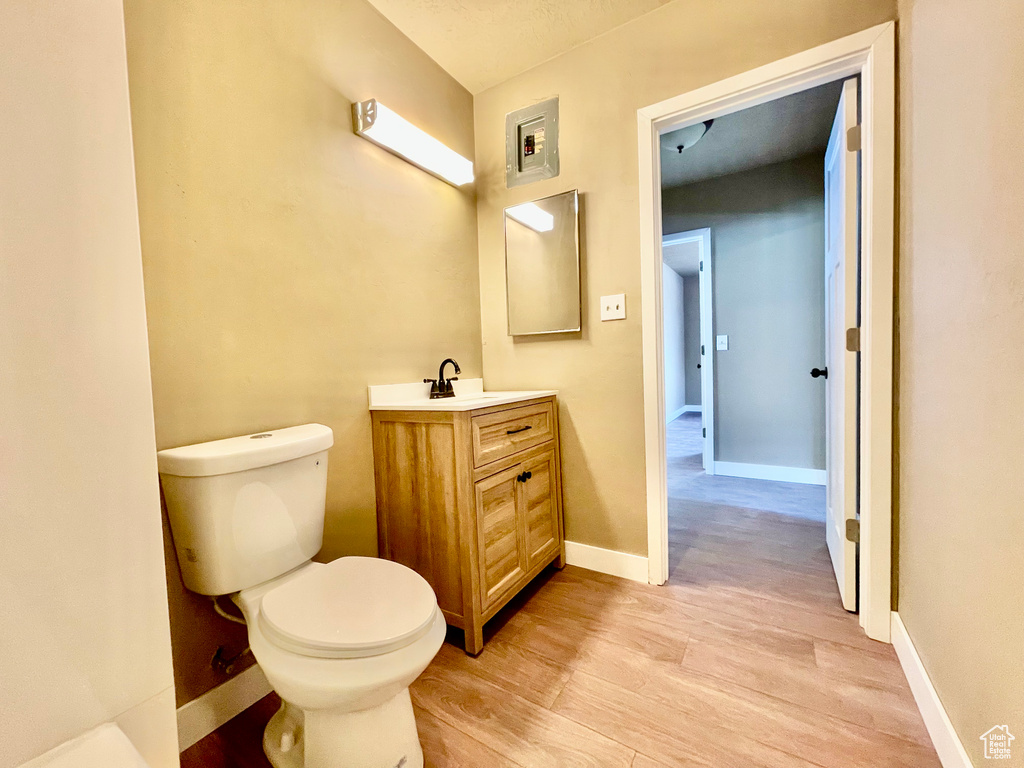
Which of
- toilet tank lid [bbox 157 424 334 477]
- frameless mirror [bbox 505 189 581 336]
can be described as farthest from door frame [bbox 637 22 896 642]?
toilet tank lid [bbox 157 424 334 477]

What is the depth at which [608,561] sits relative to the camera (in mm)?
1810

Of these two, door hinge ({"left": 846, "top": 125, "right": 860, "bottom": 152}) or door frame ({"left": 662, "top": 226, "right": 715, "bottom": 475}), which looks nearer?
door hinge ({"left": 846, "top": 125, "right": 860, "bottom": 152})

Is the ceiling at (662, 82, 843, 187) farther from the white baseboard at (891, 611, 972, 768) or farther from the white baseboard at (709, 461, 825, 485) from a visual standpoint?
the white baseboard at (891, 611, 972, 768)

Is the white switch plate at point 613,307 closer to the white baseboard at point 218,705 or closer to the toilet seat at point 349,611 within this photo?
the toilet seat at point 349,611

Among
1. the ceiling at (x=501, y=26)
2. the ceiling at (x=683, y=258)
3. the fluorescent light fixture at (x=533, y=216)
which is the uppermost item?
the ceiling at (x=683, y=258)

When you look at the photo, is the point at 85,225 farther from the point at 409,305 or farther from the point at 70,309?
the point at 409,305

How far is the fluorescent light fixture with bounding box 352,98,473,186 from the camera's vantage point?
57.4 inches

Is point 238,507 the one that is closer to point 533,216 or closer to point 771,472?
point 533,216

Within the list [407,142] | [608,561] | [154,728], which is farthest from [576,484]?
[407,142]

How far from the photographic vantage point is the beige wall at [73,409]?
0.54m

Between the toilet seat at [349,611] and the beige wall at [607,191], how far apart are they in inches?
41.2

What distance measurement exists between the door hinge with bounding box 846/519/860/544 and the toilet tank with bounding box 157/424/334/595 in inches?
70.2

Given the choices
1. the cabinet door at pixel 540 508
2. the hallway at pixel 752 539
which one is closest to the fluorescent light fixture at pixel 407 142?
the cabinet door at pixel 540 508

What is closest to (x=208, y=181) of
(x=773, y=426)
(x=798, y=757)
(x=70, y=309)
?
(x=70, y=309)
